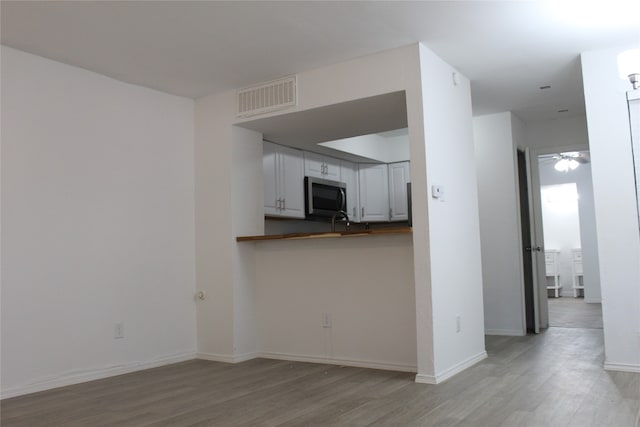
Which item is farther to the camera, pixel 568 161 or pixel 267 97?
pixel 568 161

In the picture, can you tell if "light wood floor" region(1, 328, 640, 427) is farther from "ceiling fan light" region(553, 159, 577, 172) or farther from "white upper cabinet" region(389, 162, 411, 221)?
"ceiling fan light" region(553, 159, 577, 172)

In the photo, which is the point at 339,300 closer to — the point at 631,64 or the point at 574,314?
the point at 631,64

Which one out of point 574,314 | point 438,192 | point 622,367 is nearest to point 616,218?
point 622,367

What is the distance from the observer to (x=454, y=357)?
390 centimetres

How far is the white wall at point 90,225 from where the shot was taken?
11.9 feet

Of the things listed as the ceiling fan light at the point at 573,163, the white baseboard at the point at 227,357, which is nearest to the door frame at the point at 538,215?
the white baseboard at the point at 227,357

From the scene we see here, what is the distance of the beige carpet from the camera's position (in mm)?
6246

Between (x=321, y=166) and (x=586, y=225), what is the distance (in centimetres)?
537

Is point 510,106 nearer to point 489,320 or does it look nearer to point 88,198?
point 489,320

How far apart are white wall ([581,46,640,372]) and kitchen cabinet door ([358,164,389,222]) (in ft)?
11.0

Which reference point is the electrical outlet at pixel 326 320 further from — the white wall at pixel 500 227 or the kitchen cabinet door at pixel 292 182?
the white wall at pixel 500 227

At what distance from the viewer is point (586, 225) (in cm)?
915

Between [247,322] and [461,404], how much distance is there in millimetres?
2188

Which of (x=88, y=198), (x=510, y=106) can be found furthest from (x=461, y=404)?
(x=510, y=106)
